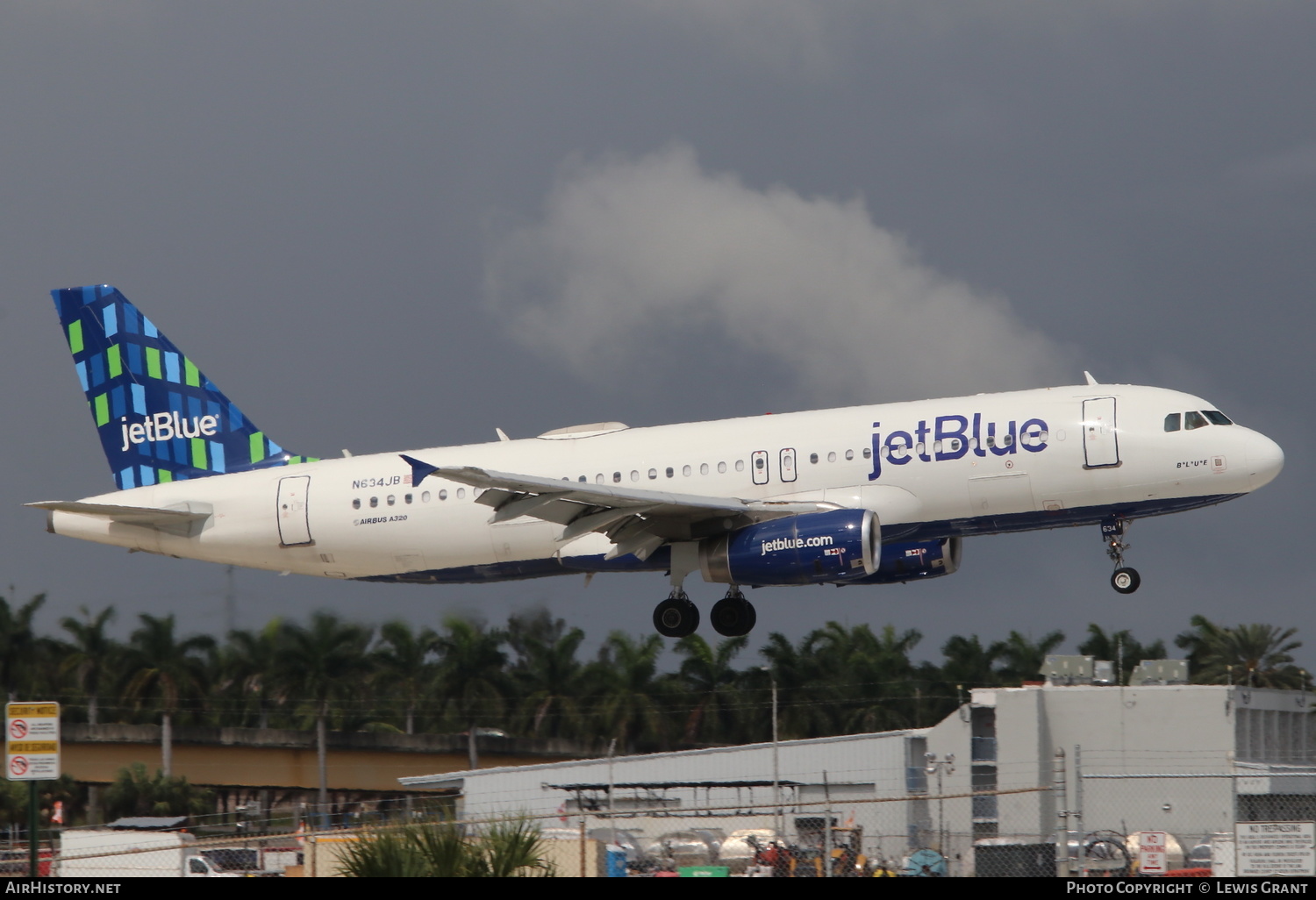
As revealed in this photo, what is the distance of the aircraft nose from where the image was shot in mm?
28062

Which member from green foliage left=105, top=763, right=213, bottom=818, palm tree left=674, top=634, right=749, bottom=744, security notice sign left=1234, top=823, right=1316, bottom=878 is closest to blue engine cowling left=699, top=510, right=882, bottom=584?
security notice sign left=1234, top=823, right=1316, bottom=878

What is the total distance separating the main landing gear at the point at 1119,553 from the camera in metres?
29.3

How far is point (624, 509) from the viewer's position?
94.6 ft

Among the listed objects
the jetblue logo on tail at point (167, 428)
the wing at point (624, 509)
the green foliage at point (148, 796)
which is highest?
the jetblue logo on tail at point (167, 428)

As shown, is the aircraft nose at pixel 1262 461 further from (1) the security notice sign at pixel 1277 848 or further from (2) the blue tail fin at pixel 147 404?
(2) the blue tail fin at pixel 147 404

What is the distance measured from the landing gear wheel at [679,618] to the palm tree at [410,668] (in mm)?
31508

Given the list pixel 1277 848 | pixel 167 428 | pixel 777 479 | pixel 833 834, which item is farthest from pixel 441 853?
pixel 167 428

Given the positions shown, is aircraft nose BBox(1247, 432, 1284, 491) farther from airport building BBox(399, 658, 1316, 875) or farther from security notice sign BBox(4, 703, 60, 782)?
security notice sign BBox(4, 703, 60, 782)

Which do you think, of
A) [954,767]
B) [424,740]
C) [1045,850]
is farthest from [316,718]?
[1045,850]

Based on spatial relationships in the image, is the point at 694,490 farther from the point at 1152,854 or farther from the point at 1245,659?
the point at 1245,659

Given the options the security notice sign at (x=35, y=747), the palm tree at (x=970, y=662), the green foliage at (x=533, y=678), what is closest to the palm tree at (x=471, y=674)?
the green foliage at (x=533, y=678)

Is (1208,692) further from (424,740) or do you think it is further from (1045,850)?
(424,740)

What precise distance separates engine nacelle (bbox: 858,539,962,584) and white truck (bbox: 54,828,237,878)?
558 inches

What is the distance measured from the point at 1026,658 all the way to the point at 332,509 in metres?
53.6
